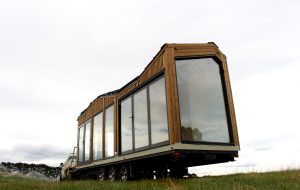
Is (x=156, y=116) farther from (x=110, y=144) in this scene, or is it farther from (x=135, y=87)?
(x=110, y=144)

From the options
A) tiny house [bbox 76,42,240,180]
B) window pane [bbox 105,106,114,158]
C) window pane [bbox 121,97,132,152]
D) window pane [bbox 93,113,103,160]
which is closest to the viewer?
tiny house [bbox 76,42,240,180]

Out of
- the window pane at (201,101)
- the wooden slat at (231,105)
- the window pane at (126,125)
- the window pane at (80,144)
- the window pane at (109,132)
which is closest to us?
the window pane at (201,101)

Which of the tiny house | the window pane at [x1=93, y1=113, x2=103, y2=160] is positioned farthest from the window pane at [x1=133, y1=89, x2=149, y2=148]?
the window pane at [x1=93, y1=113, x2=103, y2=160]

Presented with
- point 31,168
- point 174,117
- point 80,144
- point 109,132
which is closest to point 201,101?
point 174,117

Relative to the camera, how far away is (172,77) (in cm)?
837

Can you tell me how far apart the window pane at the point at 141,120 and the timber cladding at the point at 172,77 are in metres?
0.39

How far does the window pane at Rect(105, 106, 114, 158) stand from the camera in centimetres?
1183

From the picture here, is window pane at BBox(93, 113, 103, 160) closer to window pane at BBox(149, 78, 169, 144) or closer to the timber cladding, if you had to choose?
the timber cladding

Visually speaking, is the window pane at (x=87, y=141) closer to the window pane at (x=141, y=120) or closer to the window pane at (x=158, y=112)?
the window pane at (x=141, y=120)

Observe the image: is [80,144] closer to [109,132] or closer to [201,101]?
[109,132]

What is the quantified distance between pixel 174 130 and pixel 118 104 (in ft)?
13.8

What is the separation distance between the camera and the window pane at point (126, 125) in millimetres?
10500

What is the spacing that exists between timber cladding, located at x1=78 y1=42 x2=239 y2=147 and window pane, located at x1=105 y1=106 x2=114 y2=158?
36cm

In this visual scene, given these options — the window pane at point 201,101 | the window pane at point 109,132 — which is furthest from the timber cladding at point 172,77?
the window pane at point 109,132
